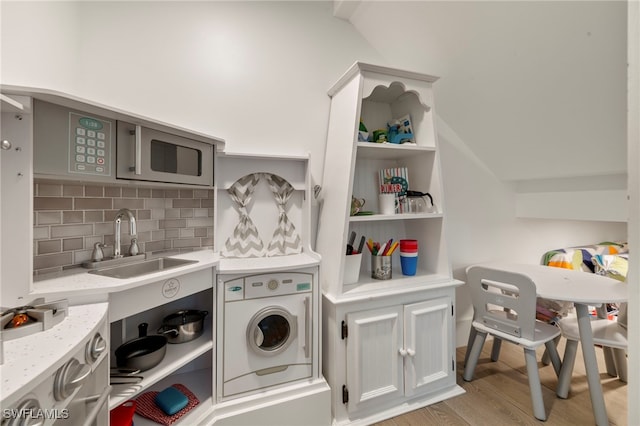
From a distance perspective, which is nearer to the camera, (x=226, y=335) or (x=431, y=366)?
(x=226, y=335)

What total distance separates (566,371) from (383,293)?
1356 millimetres

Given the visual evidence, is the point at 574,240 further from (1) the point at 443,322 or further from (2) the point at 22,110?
(2) the point at 22,110

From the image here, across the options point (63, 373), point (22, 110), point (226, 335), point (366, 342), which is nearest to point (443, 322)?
point (366, 342)

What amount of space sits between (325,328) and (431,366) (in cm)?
77

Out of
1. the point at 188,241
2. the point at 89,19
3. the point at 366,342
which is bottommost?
the point at 366,342

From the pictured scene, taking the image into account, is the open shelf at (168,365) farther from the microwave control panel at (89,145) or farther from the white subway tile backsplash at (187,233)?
the microwave control panel at (89,145)

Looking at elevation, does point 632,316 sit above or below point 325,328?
above

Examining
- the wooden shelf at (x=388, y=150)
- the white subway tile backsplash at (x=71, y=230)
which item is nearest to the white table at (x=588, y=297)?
the wooden shelf at (x=388, y=150)

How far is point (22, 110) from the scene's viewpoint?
900 mm

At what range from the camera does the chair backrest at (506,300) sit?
1.66 meters

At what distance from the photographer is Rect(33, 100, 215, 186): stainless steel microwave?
994 mm

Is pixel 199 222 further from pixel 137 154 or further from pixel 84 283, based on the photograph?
pixel 84 283

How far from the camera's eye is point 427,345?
1800mm

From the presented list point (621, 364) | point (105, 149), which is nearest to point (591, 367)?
point (621, 364)
